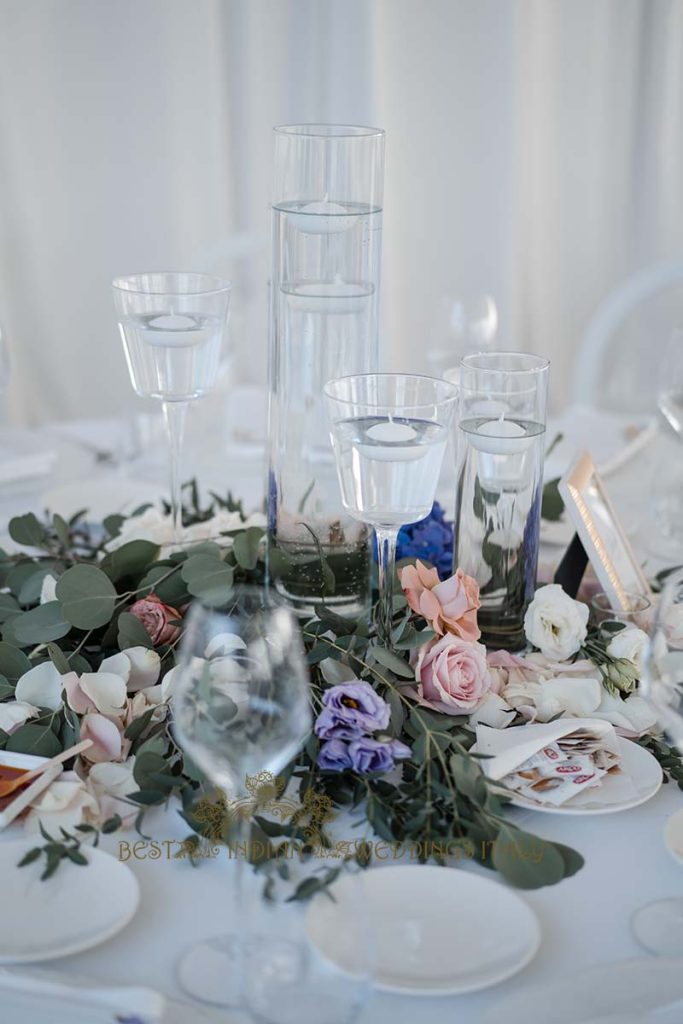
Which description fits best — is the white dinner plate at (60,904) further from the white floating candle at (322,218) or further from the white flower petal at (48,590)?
the white floating candle at (322,218)

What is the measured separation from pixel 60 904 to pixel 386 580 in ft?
1.30

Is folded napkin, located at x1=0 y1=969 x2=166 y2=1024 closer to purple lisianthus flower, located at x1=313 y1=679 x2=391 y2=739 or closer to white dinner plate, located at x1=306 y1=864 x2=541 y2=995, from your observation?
white dinner plate, located at x1=306 y1=864 x2=541 y2=995

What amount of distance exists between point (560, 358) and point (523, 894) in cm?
358

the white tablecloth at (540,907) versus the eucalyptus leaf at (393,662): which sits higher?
the eucalyptus leaf at (393,662)

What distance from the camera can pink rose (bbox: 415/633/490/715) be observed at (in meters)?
0.97

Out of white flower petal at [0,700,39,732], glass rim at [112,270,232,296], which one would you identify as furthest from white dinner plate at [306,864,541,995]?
glass rim at [112,270,232,296]

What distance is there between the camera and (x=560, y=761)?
0.94 meters

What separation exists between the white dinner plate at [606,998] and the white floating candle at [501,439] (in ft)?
1.61

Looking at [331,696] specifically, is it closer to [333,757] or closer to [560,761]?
[333,757]

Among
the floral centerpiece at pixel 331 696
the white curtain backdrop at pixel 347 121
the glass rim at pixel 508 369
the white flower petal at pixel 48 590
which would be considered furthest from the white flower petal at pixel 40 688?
the white curtain backdrop at pixel 347 121

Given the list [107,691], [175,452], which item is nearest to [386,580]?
[107,691]

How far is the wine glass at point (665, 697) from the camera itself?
0.78 meters

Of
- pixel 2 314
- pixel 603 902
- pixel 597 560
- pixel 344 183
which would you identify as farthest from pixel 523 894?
pixel 2 314

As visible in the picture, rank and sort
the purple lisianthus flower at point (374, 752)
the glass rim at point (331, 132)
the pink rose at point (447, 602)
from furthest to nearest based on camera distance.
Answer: the glass rim at point (331, 132) < the pink rose at point (447, 602) < the purple lisianthus flower at point (374, 752)
